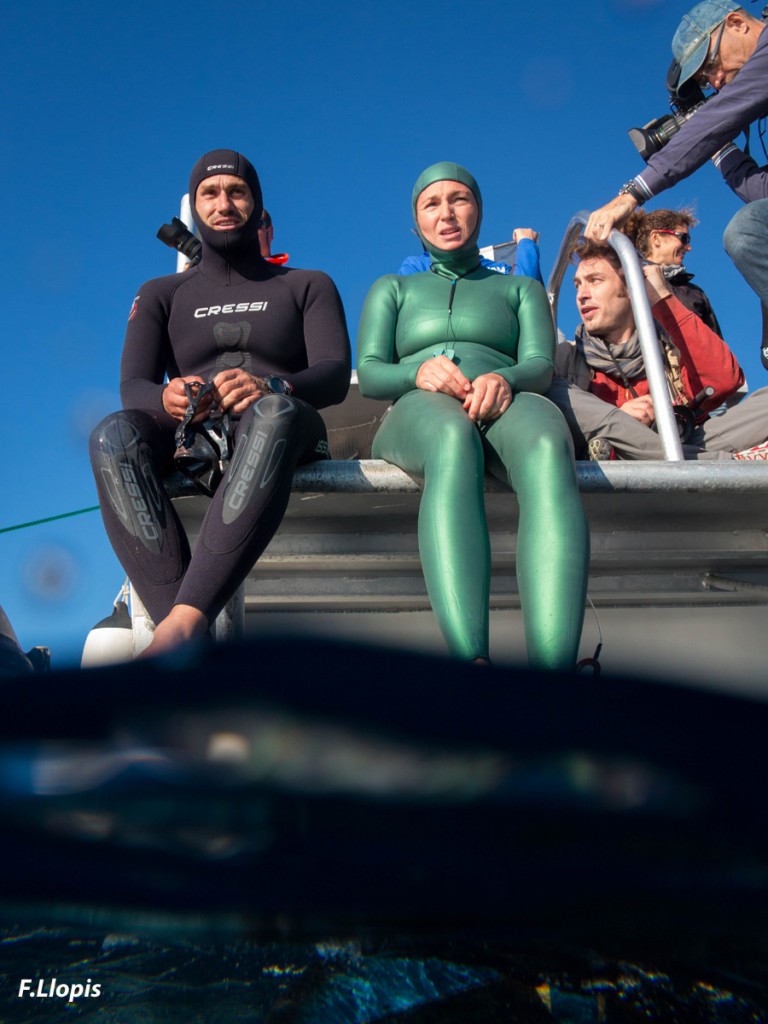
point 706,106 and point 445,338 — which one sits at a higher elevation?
point 706,106

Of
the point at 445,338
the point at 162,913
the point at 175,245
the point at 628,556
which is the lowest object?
the point at 628,556

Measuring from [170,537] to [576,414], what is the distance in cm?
116

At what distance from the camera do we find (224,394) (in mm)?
1751

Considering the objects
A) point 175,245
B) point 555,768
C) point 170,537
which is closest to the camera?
point 555,768

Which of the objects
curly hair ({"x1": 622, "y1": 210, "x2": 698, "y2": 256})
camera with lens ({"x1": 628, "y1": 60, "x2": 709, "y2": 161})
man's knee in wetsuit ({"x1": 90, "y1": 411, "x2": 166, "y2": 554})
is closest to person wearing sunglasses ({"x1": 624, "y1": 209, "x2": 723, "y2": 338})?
curly hair ({"x1": 622, "y1": 210, "x2": 698, "y2": 256})

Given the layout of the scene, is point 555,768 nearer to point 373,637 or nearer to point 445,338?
point 373,637

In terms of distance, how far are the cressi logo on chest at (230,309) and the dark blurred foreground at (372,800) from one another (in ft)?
5.94

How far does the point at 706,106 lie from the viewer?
2.39 metres

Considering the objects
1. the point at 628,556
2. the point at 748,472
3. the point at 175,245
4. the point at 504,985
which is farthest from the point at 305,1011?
the point at 175,245

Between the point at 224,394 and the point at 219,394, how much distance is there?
0.03 feet

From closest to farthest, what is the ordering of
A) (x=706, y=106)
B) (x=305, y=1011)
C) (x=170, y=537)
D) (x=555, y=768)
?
(x=555, y=768), (x=305, y=1011), (x=170, y=537), (x=706, y=106)

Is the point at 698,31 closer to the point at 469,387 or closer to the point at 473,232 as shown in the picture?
the point at 473,232

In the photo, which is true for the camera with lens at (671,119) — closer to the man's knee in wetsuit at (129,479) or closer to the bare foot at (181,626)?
the man's knee in wetsuit at (129,479)

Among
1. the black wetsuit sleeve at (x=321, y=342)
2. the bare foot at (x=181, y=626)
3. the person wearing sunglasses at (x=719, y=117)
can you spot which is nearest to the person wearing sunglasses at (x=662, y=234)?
the person wearing sunglasses at (x=719, y=117)
